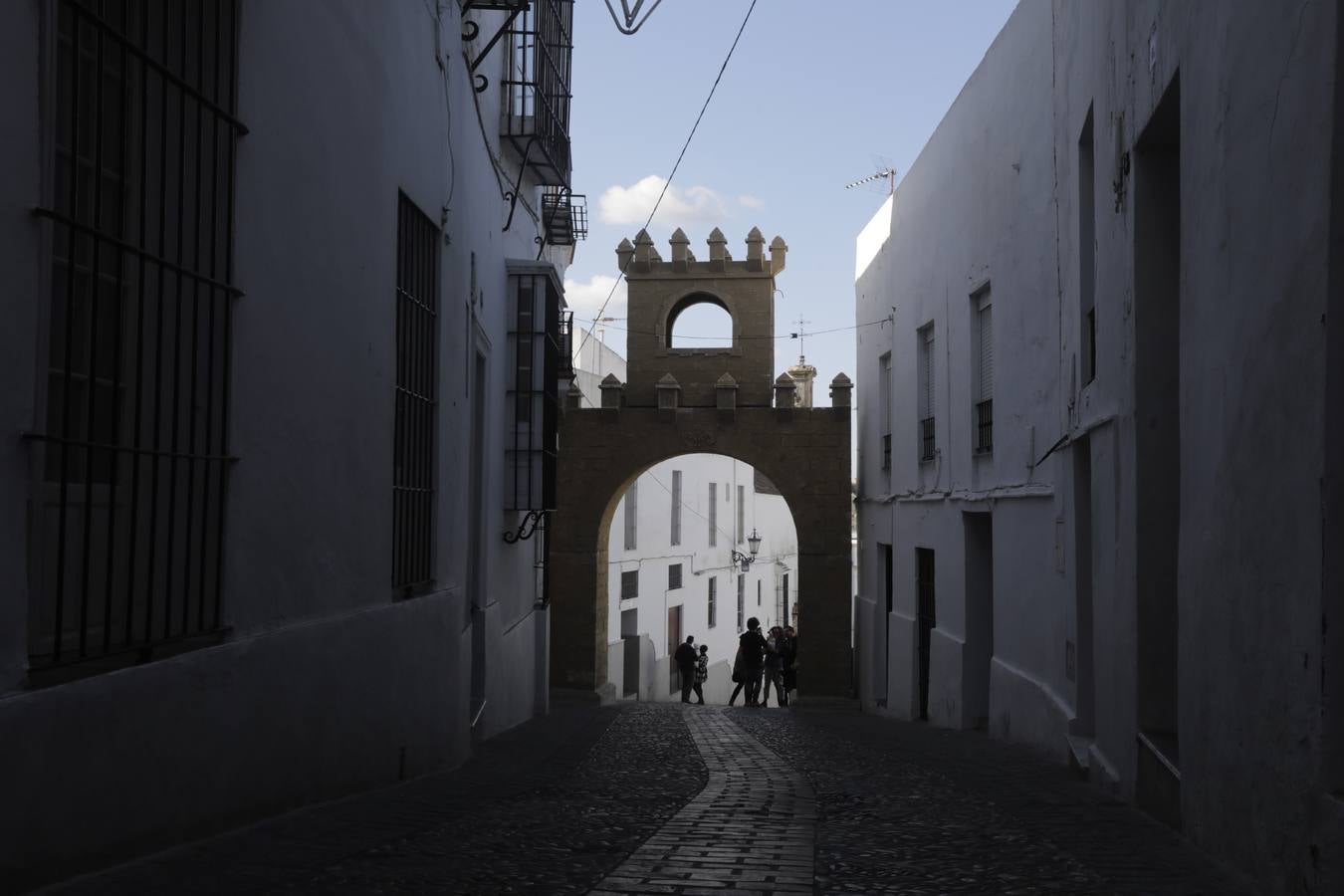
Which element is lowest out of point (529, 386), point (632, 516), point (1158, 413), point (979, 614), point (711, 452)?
point (979, 614)

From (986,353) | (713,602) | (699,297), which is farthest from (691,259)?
(713,602)

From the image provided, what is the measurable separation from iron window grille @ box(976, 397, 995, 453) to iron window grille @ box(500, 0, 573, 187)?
4884mm

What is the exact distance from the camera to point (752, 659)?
71.4 feet

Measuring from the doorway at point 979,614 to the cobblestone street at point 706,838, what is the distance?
465 cm

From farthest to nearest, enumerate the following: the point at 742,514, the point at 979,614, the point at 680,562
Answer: the point at 742,514 → the point at 680,562 → the point at 979,614

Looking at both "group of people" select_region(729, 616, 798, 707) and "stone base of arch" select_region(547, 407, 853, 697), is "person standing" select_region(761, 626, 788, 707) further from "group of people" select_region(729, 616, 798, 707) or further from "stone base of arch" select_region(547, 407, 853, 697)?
"stone base of arch" select_region(547, 407, 853, 697)

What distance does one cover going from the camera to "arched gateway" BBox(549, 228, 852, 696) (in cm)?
2211

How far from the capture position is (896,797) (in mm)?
7098

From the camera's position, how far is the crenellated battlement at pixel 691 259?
23594mm

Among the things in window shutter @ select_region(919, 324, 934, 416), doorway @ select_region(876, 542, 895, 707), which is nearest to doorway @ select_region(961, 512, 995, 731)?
window shutter @ select_region(919, 324, 934, 416)

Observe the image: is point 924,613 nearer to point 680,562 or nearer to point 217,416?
point 217,416

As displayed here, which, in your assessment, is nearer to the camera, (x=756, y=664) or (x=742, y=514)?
(x=756, y=664)

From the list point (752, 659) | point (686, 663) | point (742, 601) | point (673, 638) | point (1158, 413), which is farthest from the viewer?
point (742, 601)

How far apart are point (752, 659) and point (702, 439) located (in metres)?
3.81
